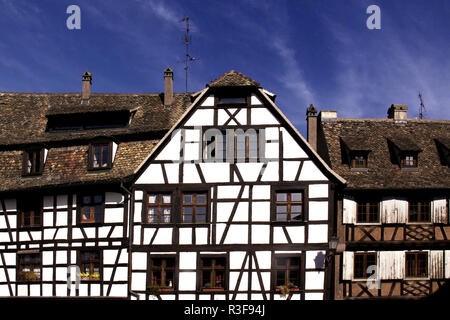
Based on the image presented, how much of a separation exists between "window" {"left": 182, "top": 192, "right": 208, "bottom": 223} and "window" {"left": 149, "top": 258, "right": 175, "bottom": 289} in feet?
5.59

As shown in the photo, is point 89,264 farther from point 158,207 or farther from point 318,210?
point 318,210

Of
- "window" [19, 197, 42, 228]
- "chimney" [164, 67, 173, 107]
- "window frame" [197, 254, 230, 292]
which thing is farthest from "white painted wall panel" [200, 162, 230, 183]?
"window" [19, 197, 42, 228]

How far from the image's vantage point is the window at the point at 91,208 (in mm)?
23594

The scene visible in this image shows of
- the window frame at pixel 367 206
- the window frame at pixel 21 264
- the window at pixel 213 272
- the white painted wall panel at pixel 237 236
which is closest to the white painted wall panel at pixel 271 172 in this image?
the white painted wall panel at pixel 237 236

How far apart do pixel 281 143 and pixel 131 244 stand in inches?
271

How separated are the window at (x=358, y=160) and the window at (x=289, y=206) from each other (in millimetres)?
4259

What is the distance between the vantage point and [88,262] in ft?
76.6

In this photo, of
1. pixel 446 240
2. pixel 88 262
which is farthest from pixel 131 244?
pixel 446 240

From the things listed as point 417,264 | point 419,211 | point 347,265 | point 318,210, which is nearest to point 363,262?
point 347,265

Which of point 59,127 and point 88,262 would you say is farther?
point 59,127
